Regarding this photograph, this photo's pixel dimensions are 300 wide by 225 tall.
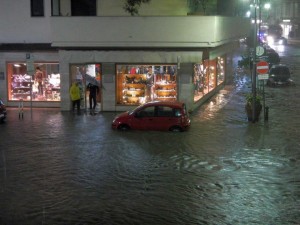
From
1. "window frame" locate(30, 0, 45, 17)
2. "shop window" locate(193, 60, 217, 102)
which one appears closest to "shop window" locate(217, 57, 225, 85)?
"shop window" locate(193, 60, 217, 102)

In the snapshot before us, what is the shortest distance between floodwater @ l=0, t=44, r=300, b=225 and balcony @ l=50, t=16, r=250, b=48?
→ 3957mm

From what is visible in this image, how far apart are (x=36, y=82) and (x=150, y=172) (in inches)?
630

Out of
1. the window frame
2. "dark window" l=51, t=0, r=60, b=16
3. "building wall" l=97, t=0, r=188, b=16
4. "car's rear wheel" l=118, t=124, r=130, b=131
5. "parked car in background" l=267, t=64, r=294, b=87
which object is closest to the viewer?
"car's rear wheel" l=118, t=124, r=130, b=131

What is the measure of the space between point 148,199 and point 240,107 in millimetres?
17090

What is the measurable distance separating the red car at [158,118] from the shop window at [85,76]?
252 inches

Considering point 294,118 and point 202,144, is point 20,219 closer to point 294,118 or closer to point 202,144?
point 202,144

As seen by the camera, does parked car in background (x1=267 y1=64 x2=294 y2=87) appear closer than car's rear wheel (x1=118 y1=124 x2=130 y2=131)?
No

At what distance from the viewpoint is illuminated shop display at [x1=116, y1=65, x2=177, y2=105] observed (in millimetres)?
27953

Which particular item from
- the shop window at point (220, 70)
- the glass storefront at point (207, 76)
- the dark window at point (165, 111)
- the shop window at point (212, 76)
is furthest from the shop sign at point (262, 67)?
the shop window at point (220, 70)

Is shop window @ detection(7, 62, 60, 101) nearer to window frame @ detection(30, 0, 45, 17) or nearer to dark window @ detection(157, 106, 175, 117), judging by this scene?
window frame @ detection(30, 0, 45, 17)

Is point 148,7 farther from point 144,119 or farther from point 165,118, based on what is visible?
point 165,118

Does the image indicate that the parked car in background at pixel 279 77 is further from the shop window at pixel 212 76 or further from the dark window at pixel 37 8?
the dark window at pixel 37 8

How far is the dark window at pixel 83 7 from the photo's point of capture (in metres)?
31.0

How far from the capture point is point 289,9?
4552 inches
